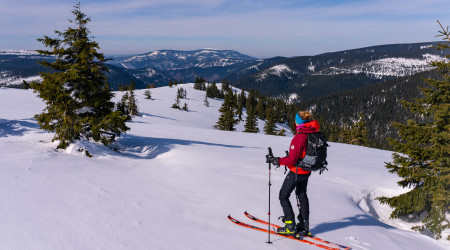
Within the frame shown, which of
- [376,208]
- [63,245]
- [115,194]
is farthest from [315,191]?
[63,245]

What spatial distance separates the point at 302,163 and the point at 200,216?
2758mm

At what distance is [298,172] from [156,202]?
3.72 meters

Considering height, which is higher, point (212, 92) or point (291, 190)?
point (212, 92)

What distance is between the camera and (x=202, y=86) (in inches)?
5364

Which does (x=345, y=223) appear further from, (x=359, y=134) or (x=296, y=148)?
(x=359, y=134)

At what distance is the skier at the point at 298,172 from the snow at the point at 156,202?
1.24 ft

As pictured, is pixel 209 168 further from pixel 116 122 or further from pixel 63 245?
pixel 63 245

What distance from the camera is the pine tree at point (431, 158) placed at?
832 cm

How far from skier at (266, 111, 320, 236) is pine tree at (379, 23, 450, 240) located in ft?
18.7

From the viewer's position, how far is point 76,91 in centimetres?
1188

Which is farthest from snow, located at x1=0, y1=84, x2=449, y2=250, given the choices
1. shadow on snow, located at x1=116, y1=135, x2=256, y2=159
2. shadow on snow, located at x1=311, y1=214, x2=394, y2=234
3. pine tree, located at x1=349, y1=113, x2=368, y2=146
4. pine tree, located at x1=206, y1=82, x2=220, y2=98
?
pine tree, located at x1=206, y1=82, x2=220, y2=98

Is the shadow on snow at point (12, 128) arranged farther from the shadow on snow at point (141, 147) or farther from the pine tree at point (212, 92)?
the pine tree at point (212, 92)

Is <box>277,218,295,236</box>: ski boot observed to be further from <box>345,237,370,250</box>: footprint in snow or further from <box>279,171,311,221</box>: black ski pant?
<box>345,237,370,250</box>: footprint in snow

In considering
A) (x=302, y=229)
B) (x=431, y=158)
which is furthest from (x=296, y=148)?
(x=431, y=158)
